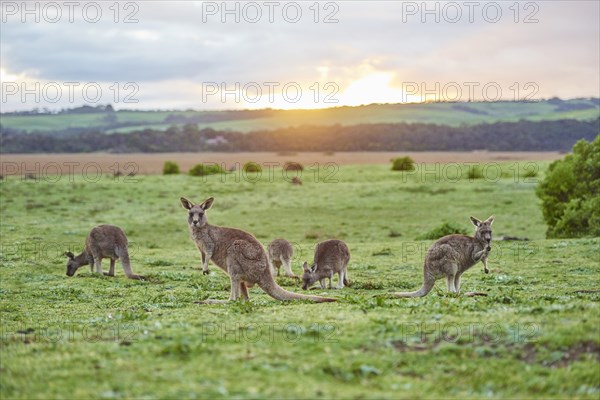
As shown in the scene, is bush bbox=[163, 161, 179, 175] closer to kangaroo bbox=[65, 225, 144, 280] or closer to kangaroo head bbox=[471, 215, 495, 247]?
kangaroo bbox=[65, 225, 144, 280]

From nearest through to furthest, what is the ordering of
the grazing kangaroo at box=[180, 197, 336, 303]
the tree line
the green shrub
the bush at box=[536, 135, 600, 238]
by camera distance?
the grazing kangaroo at box=[180, 197, 336, 303] < the bush at box=[536, 135, 600, 238] < the green shrub < the tree line

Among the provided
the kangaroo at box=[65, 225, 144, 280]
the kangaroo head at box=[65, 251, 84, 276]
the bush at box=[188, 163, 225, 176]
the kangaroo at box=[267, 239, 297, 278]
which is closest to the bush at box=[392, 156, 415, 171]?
the bush at box=[188, 163, 225, 176]

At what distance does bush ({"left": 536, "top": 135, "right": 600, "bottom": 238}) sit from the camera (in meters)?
37.4

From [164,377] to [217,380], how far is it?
724 mm

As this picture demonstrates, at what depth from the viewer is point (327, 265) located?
2158 cm

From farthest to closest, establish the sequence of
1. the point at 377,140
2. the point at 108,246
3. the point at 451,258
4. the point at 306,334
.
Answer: the point at 377,140 → the point at 108,246 → the point at 451,258 → the point at 306,334

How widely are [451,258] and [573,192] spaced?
24823 millimetres

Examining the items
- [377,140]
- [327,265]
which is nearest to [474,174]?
[327,265]

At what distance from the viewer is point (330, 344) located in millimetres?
11039

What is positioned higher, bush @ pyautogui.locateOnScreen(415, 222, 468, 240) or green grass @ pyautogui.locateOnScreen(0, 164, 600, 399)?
bush @ pyautogui.locateOnScreen(415, 222, 468, 240)

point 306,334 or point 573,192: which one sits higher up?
point 573,192

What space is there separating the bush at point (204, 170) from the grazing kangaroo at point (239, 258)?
191 ft

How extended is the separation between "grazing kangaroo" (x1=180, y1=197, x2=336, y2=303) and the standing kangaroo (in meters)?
3.32

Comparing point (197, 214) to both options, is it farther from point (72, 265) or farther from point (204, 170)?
point (204, 170)
